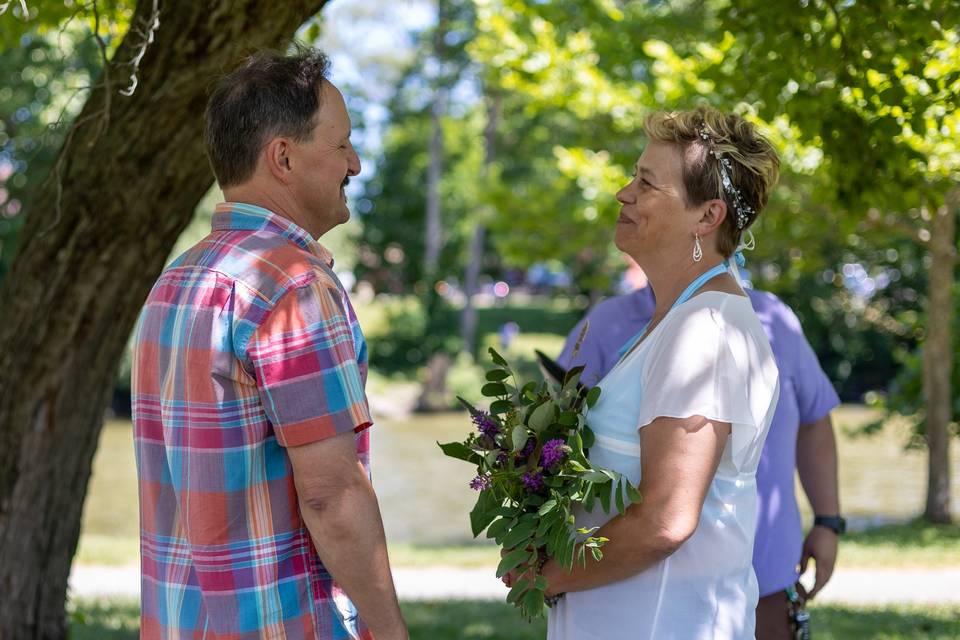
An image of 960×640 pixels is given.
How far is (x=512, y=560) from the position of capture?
2.25 m

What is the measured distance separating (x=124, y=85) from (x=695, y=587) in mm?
2706

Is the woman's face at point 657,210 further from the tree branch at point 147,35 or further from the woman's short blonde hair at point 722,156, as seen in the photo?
the tree branch at point 147,35

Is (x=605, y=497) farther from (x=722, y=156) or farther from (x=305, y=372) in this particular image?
(x=722, y=156)

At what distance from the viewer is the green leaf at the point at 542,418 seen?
2.29 metres

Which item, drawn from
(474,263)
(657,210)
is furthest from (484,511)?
(474,263)

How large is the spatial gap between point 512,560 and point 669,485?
389mm

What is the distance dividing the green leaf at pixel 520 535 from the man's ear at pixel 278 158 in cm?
89

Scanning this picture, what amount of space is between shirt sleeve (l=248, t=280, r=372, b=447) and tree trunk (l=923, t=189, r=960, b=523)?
9957mm

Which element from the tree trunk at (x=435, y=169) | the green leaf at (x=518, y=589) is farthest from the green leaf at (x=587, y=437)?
the tree trunk at (x=435, y=169)

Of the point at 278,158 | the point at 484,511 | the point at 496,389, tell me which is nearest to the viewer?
the point at 278,158

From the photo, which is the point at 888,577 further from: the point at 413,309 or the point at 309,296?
the point at 413,309

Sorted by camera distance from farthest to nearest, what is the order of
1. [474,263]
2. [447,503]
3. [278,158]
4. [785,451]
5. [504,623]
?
[474,263] → [447,503] → [504,623] → [785,451] → [278,158]

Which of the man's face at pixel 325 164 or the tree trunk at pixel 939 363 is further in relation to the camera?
the tree trunk at pixel 939 363

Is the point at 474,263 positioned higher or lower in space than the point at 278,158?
higher
